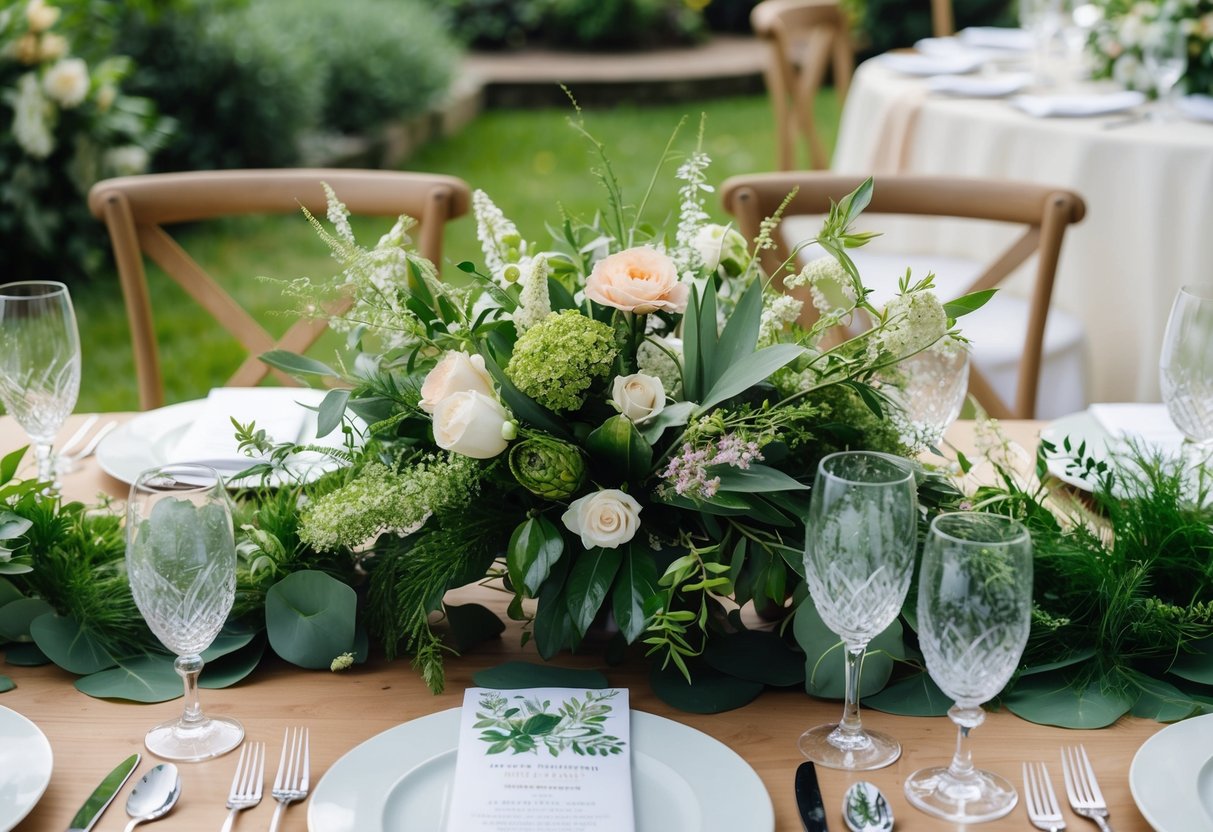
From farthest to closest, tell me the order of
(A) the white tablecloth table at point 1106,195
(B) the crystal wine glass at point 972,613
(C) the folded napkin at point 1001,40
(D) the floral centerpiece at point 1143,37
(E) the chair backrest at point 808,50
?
(E) the chair backrest at point 808,50
(C) the folded napkin at point 1001,40
(D) the floral centerpiece at point 1143,37
(A) the white tablecloth table at point 1106,195
(B) the crystal wine glass at point 972,613

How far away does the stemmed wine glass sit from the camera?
1.33 m

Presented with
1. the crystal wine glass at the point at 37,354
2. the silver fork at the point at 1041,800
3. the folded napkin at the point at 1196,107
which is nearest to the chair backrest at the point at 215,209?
the crystal wine glass at the point at 37,354

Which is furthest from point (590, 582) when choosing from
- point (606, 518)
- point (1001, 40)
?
point (1001, 40)

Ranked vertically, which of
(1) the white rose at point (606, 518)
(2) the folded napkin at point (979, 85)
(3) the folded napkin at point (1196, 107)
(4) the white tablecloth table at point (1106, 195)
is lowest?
(4) the white tablecloth table at point (1106, 195)

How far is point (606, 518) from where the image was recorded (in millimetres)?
1046

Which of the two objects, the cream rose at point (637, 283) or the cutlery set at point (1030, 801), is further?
the cream rose at point (637, 283)

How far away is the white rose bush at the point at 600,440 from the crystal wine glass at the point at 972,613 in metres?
0.16

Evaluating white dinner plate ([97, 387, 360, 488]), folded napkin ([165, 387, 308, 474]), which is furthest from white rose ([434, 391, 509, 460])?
folded napkin ([165, 387, 308, 474])

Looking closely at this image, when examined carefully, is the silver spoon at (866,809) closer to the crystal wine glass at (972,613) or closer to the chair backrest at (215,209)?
the crystal wine glass at (972,613)

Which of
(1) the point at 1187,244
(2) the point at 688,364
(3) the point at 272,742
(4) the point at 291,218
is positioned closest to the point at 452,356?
(2) the point at 688,364

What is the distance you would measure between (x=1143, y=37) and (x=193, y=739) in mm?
2799

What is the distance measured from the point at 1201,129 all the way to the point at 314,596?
2374 mm

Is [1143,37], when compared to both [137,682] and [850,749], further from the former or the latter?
[137,682]

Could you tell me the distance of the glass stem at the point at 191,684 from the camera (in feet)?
3.30
